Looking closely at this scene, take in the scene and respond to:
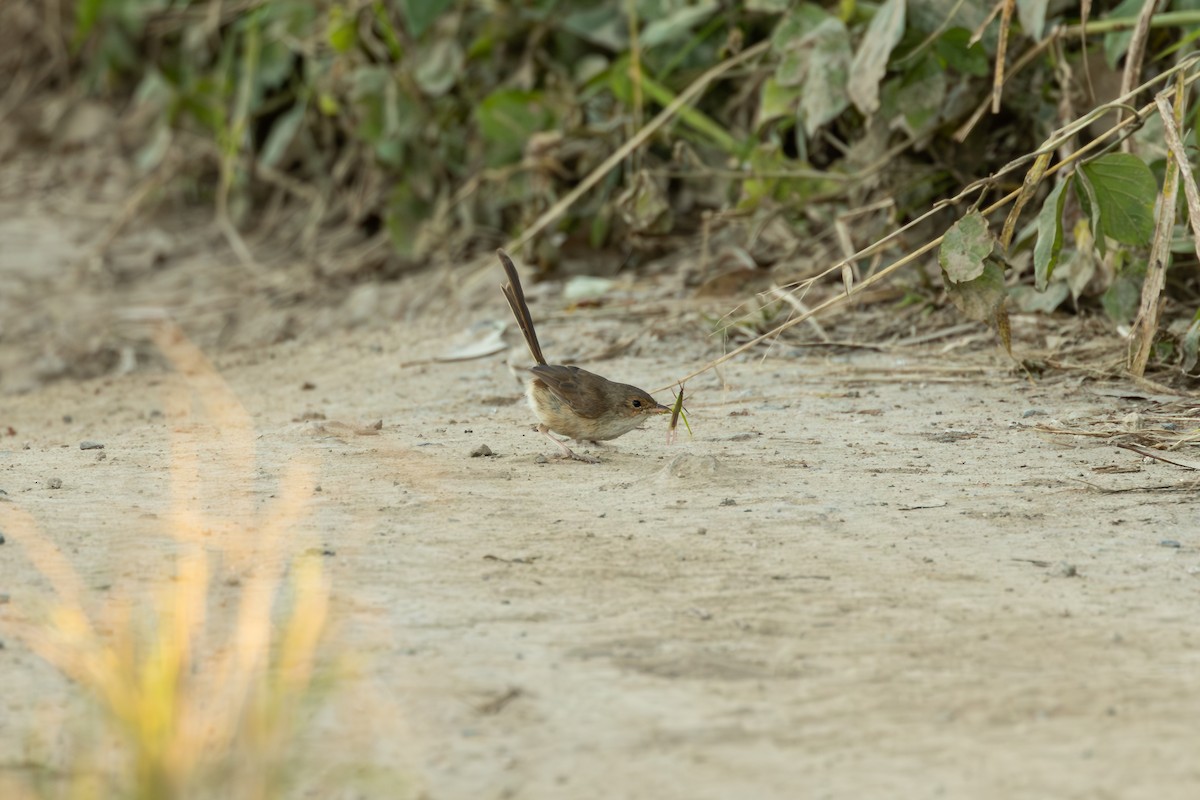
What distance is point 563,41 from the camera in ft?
23.7

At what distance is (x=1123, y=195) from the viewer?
157 inches

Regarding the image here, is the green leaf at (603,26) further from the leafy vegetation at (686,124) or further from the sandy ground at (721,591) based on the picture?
the sandy ground at (721,591)

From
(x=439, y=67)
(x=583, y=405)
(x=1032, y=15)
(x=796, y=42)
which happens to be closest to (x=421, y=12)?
(x=439, y=67)

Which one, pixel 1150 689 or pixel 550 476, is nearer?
pixel 1150 689

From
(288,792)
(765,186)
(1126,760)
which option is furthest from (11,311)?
(1126,760)

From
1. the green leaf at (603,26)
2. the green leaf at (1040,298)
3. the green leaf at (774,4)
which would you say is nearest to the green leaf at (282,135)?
the green leaf at (603,26)

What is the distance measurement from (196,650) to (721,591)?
38.0 inches

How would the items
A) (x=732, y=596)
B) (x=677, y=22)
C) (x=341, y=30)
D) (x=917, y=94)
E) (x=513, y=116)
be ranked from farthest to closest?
(x=341, y=30), (x=513, y=116), (x=677, y=22), (x=917, y=94), (x=732, y=596)

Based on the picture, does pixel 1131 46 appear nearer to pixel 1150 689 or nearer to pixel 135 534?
pixel 1150 689

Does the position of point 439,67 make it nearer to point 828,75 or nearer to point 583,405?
point 828,75

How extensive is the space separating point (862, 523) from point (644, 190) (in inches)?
120

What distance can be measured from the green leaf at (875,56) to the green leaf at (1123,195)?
119cm

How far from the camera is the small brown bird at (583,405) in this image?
13.1ft

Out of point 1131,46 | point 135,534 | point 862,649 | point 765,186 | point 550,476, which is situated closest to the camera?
point 862,649
